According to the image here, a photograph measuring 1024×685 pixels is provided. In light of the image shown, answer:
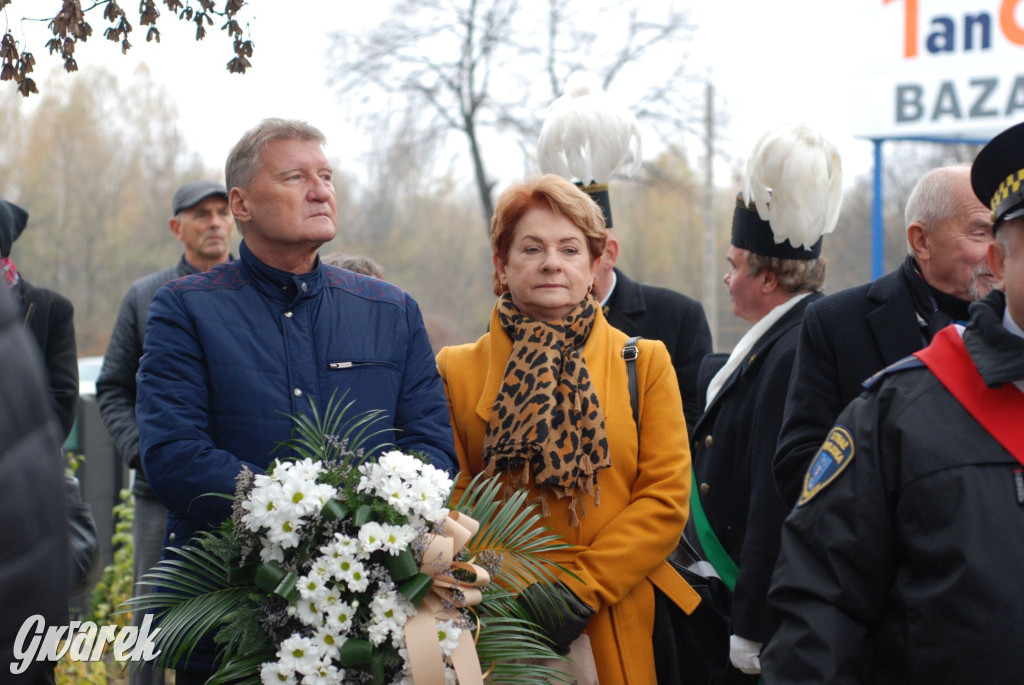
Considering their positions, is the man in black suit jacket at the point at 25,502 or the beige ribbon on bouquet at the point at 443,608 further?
the beige ribbon on bouquet at the point at 443,608

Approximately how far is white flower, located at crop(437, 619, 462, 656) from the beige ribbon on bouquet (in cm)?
1

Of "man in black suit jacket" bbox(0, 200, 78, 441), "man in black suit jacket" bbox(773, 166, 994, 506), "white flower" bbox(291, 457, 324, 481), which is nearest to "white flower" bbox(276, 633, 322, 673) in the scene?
"white flower" bbox(291, 457, 324, 481)

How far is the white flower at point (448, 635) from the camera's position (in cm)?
264

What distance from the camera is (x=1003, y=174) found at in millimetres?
2213

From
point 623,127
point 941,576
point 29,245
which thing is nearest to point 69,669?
point 623,127

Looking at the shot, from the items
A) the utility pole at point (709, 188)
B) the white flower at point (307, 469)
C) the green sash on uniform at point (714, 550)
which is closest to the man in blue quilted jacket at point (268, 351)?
the white flower at point (307, 469)

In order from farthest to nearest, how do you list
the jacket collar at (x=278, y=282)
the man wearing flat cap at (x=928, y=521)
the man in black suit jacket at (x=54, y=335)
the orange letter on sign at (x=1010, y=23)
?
the orange letter on sign at (x=1010, y=23)
the man in black suit jacket at (x=54, y=335)
the jacket collar at (x=278, y=282)
the man wearing flat cap at (x=928, y=521)

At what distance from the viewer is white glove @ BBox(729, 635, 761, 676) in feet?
11.3

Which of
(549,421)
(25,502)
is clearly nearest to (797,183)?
(549,421)

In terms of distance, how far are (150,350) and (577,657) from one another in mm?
1515

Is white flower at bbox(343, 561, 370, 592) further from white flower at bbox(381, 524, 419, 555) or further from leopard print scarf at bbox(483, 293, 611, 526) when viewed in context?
leopard print scarf at bbox(483, 293, 611, 526)

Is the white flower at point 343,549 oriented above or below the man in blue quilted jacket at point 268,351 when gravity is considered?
below

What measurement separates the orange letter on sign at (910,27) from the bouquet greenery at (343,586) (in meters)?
10.4

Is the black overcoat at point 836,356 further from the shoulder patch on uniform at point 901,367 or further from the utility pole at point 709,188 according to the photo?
the utility pole at point 709,188
